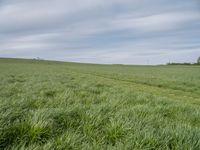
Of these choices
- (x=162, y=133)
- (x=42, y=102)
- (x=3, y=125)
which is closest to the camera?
(x=3, y=125)

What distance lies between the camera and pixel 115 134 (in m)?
3.68

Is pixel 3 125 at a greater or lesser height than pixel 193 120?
greater

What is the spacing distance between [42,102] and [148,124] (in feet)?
10.6

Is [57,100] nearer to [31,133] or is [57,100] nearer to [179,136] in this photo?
[31,133]

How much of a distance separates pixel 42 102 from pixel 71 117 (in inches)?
85.5

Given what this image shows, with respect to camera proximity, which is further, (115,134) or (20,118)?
(20,118)

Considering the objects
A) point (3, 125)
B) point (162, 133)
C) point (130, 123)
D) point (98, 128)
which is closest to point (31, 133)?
point (3, 125)

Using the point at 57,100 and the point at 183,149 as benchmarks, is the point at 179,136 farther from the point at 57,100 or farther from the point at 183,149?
the point at 57,100

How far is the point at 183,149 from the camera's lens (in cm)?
326

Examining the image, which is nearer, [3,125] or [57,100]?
[3,125]

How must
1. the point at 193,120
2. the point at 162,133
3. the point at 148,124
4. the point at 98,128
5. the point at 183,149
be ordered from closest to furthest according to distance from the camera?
the point at 183,149, the point at 162,133, the point at 98,128, the point at 148,124, the point at 193,120

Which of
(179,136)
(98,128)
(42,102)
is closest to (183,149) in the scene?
(179,136)

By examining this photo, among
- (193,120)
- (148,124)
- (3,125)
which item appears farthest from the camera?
(193,120)

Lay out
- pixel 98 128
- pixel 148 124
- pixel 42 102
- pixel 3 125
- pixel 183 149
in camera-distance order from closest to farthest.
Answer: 1. pixel 183 149
2. pixel 3 125
3. pixel 98 128
4. pixel 148 124
5. pixel 42 102
